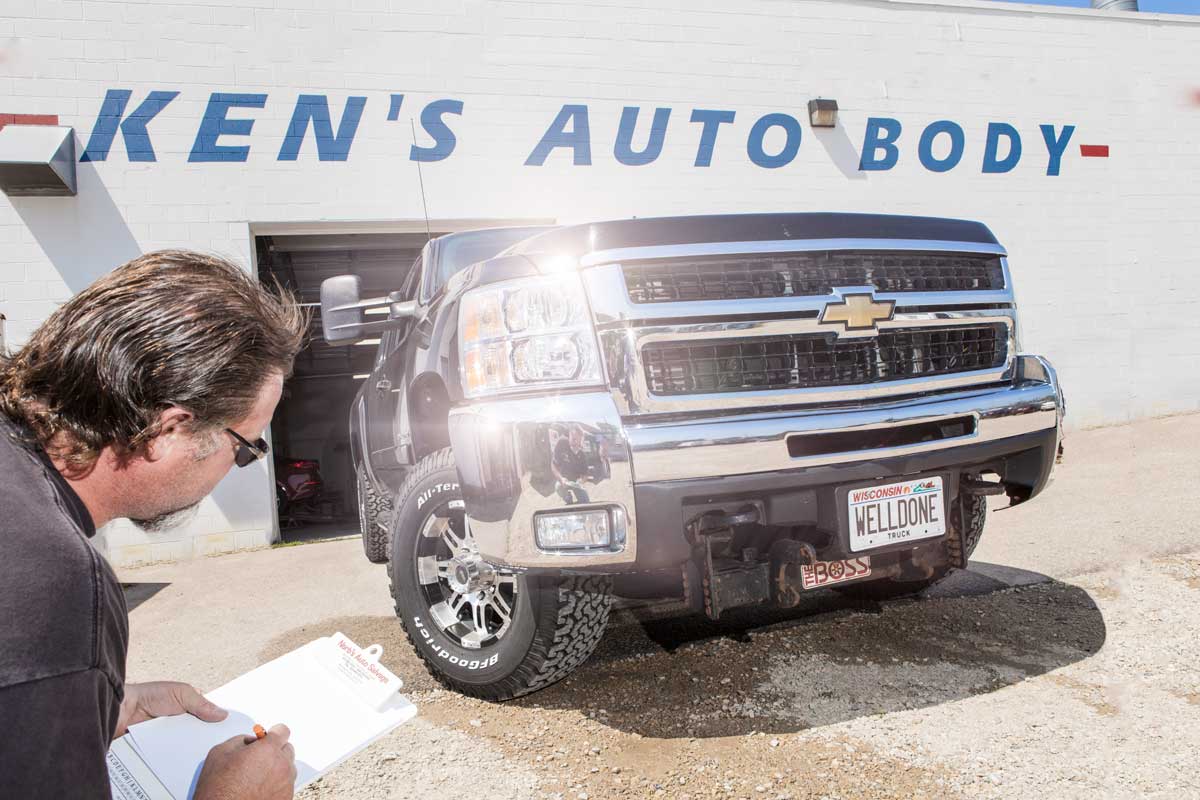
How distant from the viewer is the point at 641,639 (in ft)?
10.4

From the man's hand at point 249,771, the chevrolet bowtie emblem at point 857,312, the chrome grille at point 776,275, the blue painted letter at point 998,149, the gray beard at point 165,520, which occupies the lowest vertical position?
the man's hand at point 249,771

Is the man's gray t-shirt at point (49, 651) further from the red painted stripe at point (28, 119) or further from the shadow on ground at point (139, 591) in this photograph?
the red painted stripe at point (28, 119)

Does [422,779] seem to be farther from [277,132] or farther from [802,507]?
[277,132]

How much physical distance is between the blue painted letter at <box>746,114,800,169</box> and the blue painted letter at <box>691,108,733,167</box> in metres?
0.36

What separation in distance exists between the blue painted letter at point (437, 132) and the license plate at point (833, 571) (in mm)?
5396

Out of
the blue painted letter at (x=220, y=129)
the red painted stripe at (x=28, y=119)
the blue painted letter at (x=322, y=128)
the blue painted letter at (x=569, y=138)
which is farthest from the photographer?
the blue painted letter at (x=569, y=138)

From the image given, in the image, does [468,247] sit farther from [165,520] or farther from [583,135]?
[583,135]

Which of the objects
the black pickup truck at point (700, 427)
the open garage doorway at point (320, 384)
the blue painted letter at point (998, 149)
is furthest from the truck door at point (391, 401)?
the blue painted letter at point (998, 149)

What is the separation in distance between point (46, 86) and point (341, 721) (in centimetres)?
630

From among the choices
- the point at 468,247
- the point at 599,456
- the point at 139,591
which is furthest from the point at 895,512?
the point at 139,591

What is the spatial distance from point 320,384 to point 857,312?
50.1ft

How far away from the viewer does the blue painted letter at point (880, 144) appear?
7891mm

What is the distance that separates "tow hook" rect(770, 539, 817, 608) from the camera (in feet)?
7.47

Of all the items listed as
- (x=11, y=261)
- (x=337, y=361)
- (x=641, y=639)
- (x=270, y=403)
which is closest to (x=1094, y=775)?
Answer: (x=641, y=639)
